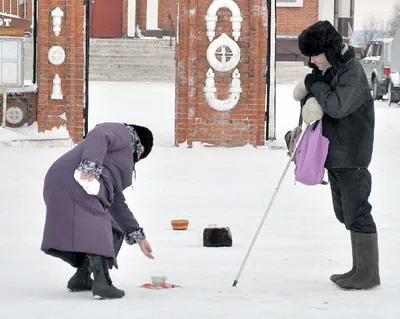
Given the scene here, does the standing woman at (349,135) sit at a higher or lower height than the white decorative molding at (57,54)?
lower

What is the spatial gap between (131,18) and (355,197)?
90.2 feet

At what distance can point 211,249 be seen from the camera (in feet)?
27.5

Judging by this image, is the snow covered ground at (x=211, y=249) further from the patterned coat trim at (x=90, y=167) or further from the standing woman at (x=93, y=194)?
the patterned coat trim at (x=90, y=167)

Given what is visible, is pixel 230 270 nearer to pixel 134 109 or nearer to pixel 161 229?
pixel 161 229

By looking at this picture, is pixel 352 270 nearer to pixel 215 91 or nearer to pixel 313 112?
pixel 313 112

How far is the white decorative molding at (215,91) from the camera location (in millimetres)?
16781

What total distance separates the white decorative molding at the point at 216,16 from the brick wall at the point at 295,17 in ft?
59.3

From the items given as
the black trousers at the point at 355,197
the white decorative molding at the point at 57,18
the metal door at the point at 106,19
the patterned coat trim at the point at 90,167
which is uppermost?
the metal door at the point at 106,19

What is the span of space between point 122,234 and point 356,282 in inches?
53.3

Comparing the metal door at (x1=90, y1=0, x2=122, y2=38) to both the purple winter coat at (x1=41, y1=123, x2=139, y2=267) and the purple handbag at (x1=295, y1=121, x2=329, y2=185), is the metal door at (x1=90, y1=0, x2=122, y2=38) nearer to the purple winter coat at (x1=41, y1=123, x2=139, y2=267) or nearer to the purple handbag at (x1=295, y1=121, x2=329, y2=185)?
the purple handbag at (x1=295, y1=121, x2=329, y2=185)

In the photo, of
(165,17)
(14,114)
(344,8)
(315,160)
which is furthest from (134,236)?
(344,8)

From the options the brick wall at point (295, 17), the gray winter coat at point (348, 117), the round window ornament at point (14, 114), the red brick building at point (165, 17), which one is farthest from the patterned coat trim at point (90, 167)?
the brick wall at point (295, 17)

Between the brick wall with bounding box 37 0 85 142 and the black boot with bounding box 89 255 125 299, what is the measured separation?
10700 mm

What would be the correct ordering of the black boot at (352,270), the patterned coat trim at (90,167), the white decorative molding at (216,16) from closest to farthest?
the patterned coat trim at (90,167)
the black boot at (352,270)
the white decorative molding at (216,16)
